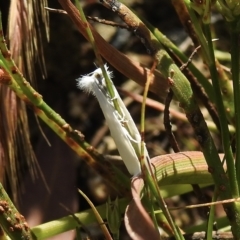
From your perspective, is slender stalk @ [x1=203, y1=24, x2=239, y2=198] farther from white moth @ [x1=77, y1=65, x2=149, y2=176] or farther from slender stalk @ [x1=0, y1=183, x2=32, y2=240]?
slender stalk @ [x1=0, y1=183, x2=32, y2=240]

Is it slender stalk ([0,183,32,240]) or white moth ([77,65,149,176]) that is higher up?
white moth ([77,65,149,176])

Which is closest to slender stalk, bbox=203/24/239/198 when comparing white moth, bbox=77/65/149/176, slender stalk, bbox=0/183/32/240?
white moth, bbox=77/65/149/176

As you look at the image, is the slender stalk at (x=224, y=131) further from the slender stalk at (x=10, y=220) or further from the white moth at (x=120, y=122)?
the slender stalk at (x=10, y=220)

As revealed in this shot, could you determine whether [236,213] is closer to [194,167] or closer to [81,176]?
[194,167]

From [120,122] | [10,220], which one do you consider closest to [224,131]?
[120,122]

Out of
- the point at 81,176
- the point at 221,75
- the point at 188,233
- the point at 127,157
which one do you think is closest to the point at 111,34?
the point at 81,176

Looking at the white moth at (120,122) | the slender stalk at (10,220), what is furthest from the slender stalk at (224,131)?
the slender stalk at (10,220)

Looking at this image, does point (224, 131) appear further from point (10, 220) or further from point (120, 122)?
point (10, 220)

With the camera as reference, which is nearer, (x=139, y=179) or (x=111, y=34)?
(x=139, y=179)
